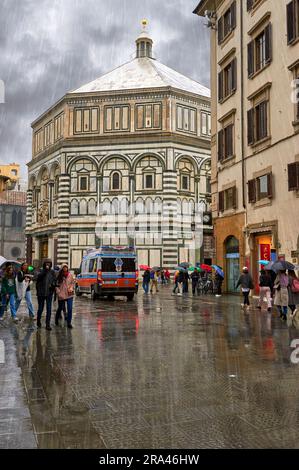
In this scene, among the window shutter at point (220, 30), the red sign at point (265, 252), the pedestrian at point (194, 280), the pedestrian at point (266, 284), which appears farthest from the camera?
the pedestrian at point (194, 280)

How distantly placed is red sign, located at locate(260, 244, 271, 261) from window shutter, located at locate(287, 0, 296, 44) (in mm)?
8815

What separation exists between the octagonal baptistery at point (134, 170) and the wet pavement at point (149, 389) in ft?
112

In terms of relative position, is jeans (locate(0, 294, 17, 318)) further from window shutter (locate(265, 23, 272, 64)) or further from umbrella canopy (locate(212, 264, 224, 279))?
window shutter (locate(265, 23, 272, 64))

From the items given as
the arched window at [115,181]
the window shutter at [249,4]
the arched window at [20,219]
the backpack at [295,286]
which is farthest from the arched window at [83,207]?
the backpack at [295,286]

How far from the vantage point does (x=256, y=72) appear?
22.5 m

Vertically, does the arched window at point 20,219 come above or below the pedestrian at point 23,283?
above

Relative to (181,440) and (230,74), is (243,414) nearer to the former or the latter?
(181,440)

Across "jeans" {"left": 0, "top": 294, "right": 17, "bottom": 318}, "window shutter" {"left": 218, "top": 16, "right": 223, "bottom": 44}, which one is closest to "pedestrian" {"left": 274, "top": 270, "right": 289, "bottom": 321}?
"jeans" {"left": 0, "top": 294, "right": 17, "bottom": 318}

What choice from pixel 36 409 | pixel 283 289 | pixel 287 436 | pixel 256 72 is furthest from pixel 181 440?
pixel 256 72

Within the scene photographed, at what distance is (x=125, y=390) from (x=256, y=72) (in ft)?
64.9

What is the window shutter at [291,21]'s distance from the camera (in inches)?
755

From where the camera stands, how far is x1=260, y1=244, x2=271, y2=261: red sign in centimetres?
2211

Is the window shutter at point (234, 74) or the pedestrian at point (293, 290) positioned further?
the window shutter at point (234, 74)

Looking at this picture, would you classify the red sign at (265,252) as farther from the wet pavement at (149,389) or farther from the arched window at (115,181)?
the arched window at (115,181)
